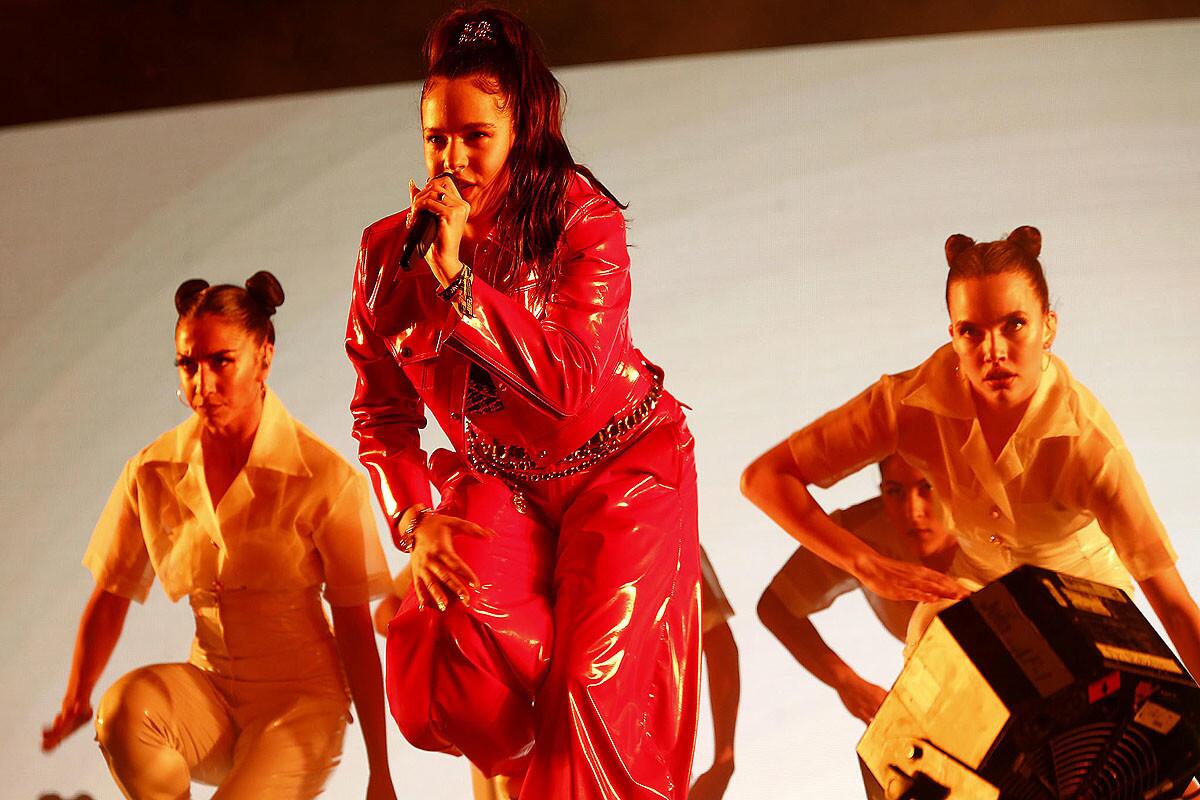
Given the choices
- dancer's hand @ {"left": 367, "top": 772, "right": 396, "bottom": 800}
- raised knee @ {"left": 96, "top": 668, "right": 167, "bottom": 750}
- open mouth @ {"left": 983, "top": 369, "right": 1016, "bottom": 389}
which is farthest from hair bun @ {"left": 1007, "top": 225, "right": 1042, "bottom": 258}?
raised knee @ {"left": 96, "top": 668, "right": 167, "bottom": 750}

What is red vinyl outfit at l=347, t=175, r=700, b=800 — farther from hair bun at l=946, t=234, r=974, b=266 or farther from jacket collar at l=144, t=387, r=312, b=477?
hair bun at l=946, t=234, r=974, b=266

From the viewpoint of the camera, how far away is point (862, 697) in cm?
296

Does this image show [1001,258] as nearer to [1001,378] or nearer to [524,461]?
[1001,378]

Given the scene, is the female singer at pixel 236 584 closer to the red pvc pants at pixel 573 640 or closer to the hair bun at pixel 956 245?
the red pvc pants at pixel 573 640

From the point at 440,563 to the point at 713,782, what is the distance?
103 centimetres

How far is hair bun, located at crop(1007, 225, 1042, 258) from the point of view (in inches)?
127

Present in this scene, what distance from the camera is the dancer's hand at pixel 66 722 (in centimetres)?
313

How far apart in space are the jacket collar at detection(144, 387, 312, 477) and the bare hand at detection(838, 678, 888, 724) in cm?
130

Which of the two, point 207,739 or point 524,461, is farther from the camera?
point 207,739

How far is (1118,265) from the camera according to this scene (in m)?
3.28

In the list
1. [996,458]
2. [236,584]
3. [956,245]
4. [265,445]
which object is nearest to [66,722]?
[236,584]

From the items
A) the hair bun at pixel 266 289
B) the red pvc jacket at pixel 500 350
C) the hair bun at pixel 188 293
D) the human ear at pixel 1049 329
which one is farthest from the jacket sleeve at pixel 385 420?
the human ear at pixel 1049 329

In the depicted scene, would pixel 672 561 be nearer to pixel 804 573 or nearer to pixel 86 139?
pixel 804 573

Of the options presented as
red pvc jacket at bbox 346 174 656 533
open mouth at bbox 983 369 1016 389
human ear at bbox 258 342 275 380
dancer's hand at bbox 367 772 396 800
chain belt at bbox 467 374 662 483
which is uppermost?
human ear at bbox 258 342 275 380
